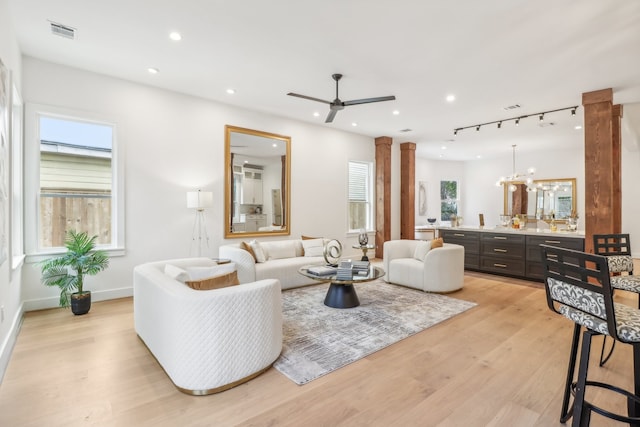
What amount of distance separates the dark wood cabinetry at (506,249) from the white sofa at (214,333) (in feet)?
16.5

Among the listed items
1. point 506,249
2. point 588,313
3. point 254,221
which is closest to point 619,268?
point 588,313

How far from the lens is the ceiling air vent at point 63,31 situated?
10.5 feet

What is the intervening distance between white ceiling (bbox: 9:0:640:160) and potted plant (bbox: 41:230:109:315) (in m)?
2.29

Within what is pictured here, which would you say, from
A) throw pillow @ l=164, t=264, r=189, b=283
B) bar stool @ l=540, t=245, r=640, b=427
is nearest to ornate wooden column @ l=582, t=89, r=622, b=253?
bar stool @ l=540, t=245, r=640, b=427

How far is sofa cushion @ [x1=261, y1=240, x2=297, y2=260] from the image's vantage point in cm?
542

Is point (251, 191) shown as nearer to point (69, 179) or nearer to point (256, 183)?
point (256, 183)

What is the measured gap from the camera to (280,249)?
5.52 meters

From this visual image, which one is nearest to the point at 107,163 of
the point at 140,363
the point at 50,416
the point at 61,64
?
the point at 61,64

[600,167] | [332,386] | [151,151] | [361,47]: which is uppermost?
[361,47]

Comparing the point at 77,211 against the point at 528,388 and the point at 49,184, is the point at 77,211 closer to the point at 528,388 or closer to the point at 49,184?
the point at 49,184

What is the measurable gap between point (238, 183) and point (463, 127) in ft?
16.1

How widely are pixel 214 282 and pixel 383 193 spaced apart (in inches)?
231

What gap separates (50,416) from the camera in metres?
1.95

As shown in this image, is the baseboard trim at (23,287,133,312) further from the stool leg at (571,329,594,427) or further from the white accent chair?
the stool leg at (571,329,594,427)
